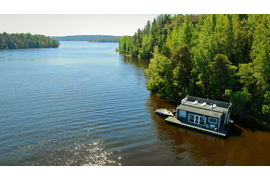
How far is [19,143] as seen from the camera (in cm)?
2647

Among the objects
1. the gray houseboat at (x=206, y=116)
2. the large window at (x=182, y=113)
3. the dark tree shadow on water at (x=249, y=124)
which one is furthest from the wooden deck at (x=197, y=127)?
the dark tree shadow on water at (x=249, y=124)

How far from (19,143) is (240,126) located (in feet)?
116

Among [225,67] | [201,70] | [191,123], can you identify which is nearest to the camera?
[191,123]

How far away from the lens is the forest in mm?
32469

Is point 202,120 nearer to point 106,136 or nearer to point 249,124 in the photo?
point 249,124

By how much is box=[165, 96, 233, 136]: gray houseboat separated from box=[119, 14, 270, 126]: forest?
14.6ft

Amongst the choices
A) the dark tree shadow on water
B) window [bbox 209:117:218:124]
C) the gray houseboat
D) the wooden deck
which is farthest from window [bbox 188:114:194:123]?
the dark tree shadow on water

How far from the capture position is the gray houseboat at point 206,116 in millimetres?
29344

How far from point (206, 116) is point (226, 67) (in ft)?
39.1

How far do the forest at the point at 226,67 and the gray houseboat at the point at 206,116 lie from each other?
4.44 meters

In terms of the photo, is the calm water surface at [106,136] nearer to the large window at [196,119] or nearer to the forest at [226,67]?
the large window at [196,119]

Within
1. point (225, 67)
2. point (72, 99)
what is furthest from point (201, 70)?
point (72, 99)

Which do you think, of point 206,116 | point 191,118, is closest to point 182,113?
point 191,118
